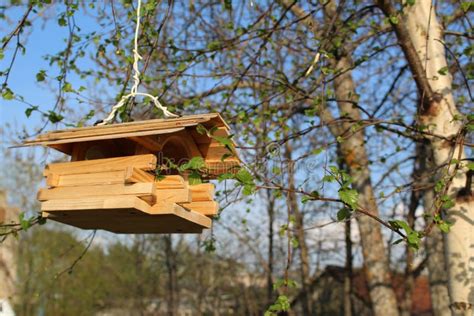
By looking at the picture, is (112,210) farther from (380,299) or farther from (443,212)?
(380,299)

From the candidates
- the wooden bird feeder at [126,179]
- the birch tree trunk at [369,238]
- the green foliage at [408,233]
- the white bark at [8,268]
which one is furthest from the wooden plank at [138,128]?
the white bark at [8,268]

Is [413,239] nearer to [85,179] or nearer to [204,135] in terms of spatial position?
[204,135]

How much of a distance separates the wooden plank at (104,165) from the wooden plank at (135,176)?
27 millimetres

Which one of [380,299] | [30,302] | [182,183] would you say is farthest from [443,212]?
[30,302]

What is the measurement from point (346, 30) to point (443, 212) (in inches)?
68.1

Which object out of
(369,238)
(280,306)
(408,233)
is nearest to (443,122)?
(280,306)

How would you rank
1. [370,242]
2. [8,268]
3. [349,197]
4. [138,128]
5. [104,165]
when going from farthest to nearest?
[8,268]
[370,242]
[104,165]
[138,128]
[349,197]

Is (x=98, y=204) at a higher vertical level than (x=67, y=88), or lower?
lower

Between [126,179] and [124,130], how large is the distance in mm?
212

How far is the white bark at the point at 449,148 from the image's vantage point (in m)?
3.33

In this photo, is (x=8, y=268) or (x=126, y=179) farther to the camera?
(x=8, y=268)

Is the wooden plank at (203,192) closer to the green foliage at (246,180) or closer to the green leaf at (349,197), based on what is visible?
the green foliage at (246,180)

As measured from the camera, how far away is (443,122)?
3.69 m

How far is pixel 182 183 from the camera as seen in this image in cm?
233
